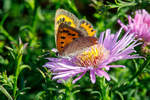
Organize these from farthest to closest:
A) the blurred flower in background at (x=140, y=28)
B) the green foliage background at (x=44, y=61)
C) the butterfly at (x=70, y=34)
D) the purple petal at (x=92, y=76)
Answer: the blurred flower in background at (x=140, y=28)
the butterfly at (x=70, y=34)
the green foliage background at (x=44, y=61)
the purple petal at (x=92, y=76)

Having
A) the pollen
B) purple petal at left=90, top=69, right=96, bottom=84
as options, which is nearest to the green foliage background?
purple petal at left=90, top=69, right=96, bottom=84

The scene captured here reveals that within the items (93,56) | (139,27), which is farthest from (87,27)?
(139,27)

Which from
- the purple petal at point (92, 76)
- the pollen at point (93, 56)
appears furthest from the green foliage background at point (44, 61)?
the pollen at point (93, 56)

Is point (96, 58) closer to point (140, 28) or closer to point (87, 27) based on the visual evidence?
point (87, 27)

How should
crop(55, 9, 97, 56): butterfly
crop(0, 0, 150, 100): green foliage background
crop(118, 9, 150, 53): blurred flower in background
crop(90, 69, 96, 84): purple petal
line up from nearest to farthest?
crop(90, 69, 96, 84): purple petal < crop(0, 0, 150, 100): green foliage background < crop(55, 9, 97, 56): butterfly < crop(118, 9, 150, 53): blurred flower in background

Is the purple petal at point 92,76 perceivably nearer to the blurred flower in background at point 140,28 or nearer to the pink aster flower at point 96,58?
the pink aster flower at point 96,58

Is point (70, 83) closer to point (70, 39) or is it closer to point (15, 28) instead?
point (70, 39)

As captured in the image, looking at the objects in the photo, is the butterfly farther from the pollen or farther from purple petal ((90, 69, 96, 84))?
purple petal ((90, 69, 96, 84))
